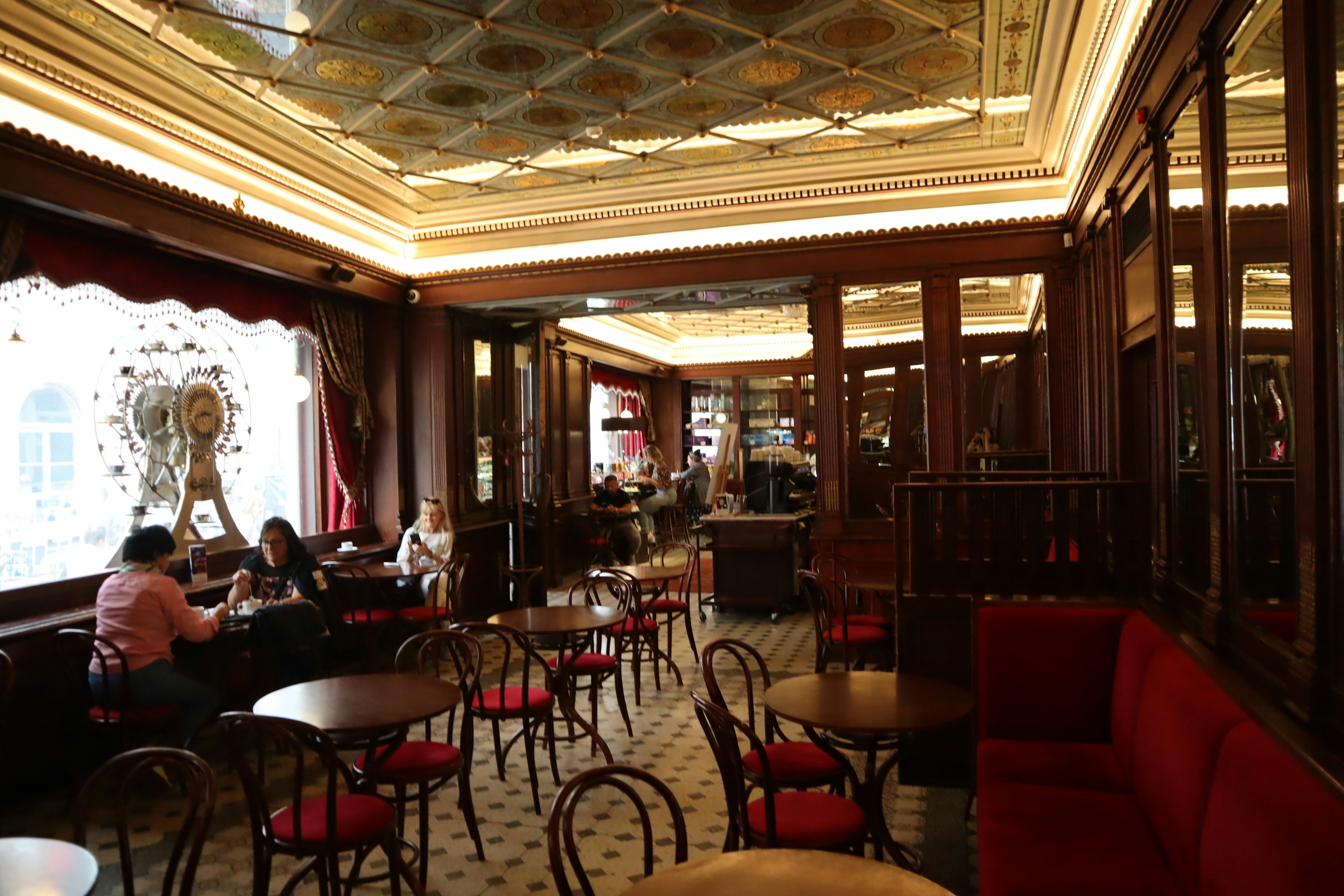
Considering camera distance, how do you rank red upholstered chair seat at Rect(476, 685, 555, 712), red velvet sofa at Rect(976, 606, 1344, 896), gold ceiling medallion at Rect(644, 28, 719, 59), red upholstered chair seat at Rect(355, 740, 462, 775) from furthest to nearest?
gold ceiling medallion at Rect(644, 28, 719, 59) < red upholstered chair seat at Rect(476, 685, 555, 712) < red upholstered chair seat at Rect(355, 740, 462, 775) < red velvet sofa at Rect(976, 606, 1344, 896)

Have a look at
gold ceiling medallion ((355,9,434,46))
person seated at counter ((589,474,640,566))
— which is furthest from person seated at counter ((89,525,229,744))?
person seated at counter ((589,474,640,566))

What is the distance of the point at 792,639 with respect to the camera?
7688 millimetres

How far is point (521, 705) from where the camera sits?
14.1 feet

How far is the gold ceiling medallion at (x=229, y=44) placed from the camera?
4727mm

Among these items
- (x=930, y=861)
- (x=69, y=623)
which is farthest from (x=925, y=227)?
(x=69, y=623)

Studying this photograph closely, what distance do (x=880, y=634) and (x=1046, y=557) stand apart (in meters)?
1.52

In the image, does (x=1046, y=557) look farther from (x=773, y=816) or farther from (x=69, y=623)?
(x=69, y=623)

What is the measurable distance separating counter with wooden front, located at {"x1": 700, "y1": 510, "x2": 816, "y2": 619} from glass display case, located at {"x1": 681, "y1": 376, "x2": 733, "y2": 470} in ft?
32.0

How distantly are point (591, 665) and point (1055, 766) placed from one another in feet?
8.73

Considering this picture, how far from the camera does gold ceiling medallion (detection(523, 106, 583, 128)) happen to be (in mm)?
5840

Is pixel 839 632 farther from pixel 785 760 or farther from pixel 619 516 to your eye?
pixel 619 516

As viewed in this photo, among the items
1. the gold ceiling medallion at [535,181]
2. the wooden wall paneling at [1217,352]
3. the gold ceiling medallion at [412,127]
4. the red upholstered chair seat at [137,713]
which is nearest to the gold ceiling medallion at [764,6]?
the wooden wall paneling at [1217,352]

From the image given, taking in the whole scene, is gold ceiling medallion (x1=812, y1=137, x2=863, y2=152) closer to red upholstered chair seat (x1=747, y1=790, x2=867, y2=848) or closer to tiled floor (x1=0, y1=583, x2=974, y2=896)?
tiled floor (x1=0, y1=583, x2=974, y2=896)

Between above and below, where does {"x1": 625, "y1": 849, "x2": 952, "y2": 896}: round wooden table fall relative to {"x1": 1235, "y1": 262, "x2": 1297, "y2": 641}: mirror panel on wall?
below
